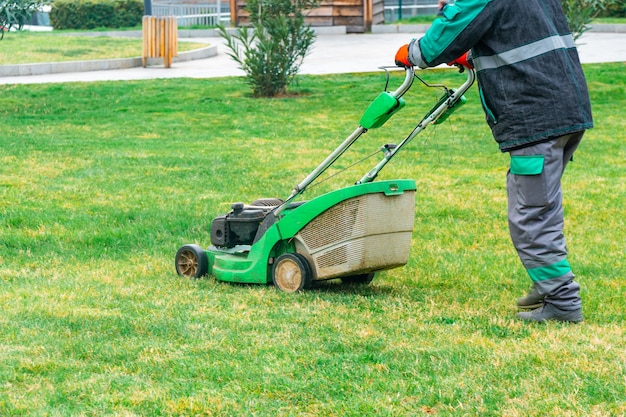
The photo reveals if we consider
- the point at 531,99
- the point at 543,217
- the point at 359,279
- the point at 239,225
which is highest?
the point at 531,99

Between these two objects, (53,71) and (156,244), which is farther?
(53,71)

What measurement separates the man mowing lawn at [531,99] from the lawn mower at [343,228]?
0.46 m

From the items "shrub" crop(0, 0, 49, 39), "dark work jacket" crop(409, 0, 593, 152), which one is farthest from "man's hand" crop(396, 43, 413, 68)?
"shrub" crop(0, 0, 49, 39)

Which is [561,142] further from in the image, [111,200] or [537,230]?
[111,200]

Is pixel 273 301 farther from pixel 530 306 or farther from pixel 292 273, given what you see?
pixel 530 306

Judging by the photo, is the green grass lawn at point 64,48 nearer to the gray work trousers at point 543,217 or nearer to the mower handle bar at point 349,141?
the mower handle bar at point 349,141

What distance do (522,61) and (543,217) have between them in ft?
2.46

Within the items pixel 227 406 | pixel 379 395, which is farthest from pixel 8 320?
pixel 379 395

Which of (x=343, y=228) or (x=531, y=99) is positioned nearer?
(x=531, y=99)

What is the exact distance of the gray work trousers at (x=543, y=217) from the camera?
4.99 meters

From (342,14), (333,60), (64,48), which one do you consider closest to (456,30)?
(333,60)

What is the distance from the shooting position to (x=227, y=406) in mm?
3957

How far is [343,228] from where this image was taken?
570cm

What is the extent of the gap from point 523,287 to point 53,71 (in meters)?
16.5
